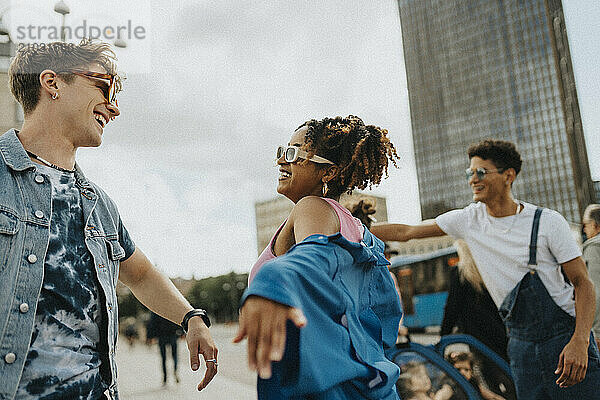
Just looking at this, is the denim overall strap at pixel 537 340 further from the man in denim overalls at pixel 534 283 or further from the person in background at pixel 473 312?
the person in background at pixel 473 312

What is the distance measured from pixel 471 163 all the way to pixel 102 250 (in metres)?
2.45

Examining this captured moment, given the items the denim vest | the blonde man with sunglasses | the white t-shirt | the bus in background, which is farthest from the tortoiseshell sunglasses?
the bus in background

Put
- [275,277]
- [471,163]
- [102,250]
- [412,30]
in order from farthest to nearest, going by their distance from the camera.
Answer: [412,30] < [471,163] < [102,250] < [275,277]

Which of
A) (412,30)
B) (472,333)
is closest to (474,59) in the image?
(412,30)

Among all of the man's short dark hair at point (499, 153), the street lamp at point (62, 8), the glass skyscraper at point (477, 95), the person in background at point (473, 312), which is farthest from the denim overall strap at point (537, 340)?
the glass skyscraper at point (477, 95)

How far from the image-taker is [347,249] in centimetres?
162

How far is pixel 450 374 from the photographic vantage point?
4961mm

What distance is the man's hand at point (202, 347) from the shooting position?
194 cm

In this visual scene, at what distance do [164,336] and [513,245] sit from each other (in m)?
7.43

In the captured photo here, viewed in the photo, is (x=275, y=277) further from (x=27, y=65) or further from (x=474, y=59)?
(x=474, y=59)

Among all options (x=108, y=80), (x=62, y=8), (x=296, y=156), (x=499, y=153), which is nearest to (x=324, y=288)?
(x=296, y=156)

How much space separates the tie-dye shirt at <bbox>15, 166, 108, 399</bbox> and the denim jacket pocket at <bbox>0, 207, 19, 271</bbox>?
11 cm

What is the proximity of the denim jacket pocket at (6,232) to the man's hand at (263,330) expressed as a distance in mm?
825

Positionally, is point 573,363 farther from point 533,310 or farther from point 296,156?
point 296,156
